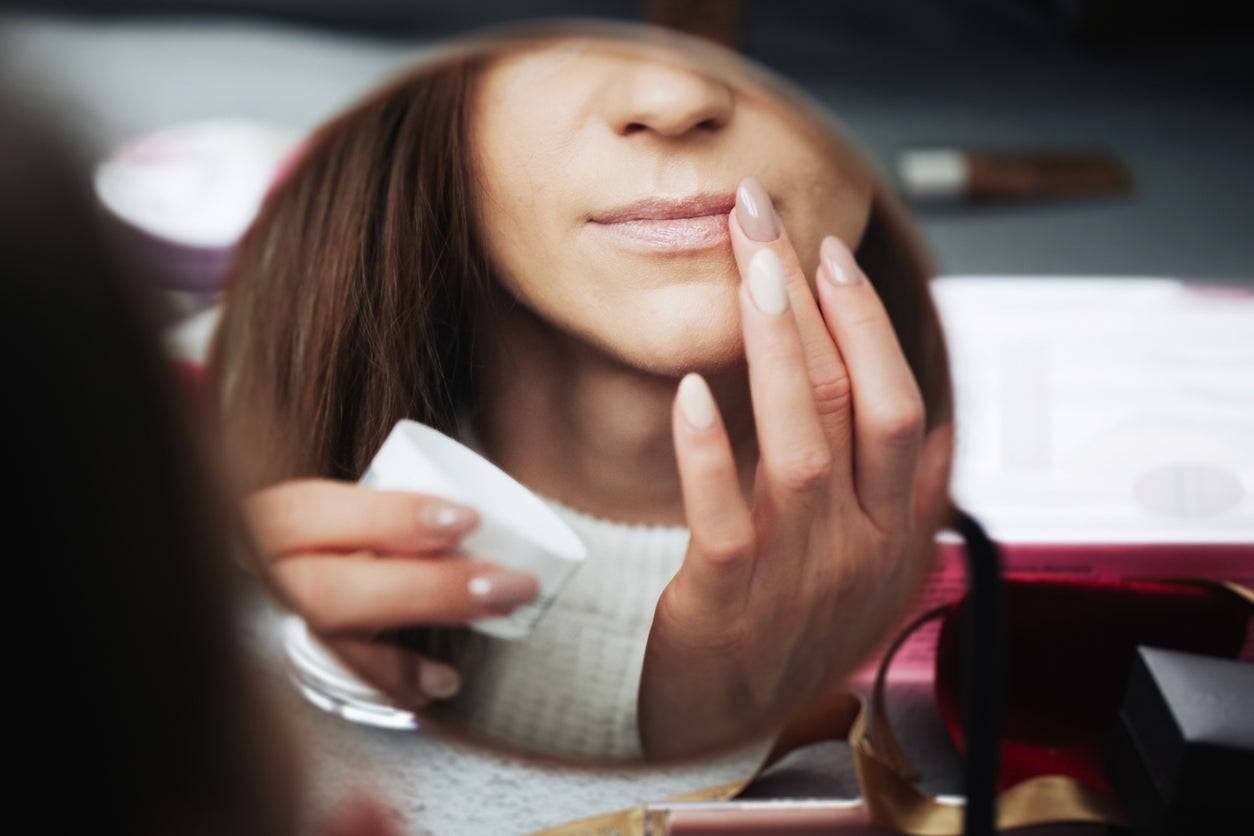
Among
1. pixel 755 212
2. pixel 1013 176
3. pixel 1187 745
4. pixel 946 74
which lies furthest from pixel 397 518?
pixel 946 74

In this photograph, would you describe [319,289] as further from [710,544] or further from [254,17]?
[254,17]

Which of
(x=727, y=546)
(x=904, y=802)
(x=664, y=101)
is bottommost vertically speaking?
(x=904, y=802)

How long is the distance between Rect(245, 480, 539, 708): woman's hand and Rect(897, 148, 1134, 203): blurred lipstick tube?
605 millimetres

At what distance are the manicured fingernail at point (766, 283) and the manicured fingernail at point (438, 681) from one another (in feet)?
0.42

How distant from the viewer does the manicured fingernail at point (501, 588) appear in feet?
0.87

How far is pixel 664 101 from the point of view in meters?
0.25

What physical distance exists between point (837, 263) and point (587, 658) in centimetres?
12

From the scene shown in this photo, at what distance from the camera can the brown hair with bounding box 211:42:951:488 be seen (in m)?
0.26

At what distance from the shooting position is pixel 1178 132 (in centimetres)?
97

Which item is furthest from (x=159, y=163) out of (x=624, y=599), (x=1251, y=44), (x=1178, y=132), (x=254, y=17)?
(x=1251, y=44)

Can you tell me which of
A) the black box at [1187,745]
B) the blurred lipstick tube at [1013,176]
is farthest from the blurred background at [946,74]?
the black box at [1187,745]

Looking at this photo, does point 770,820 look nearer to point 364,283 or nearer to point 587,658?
point 587,658

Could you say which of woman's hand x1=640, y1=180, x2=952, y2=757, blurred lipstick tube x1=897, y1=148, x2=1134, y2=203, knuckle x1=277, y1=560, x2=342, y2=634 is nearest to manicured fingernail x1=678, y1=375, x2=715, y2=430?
woman's hand x1=640, y1=180, x2=952, y2=757

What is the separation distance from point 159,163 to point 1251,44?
1.02 m
